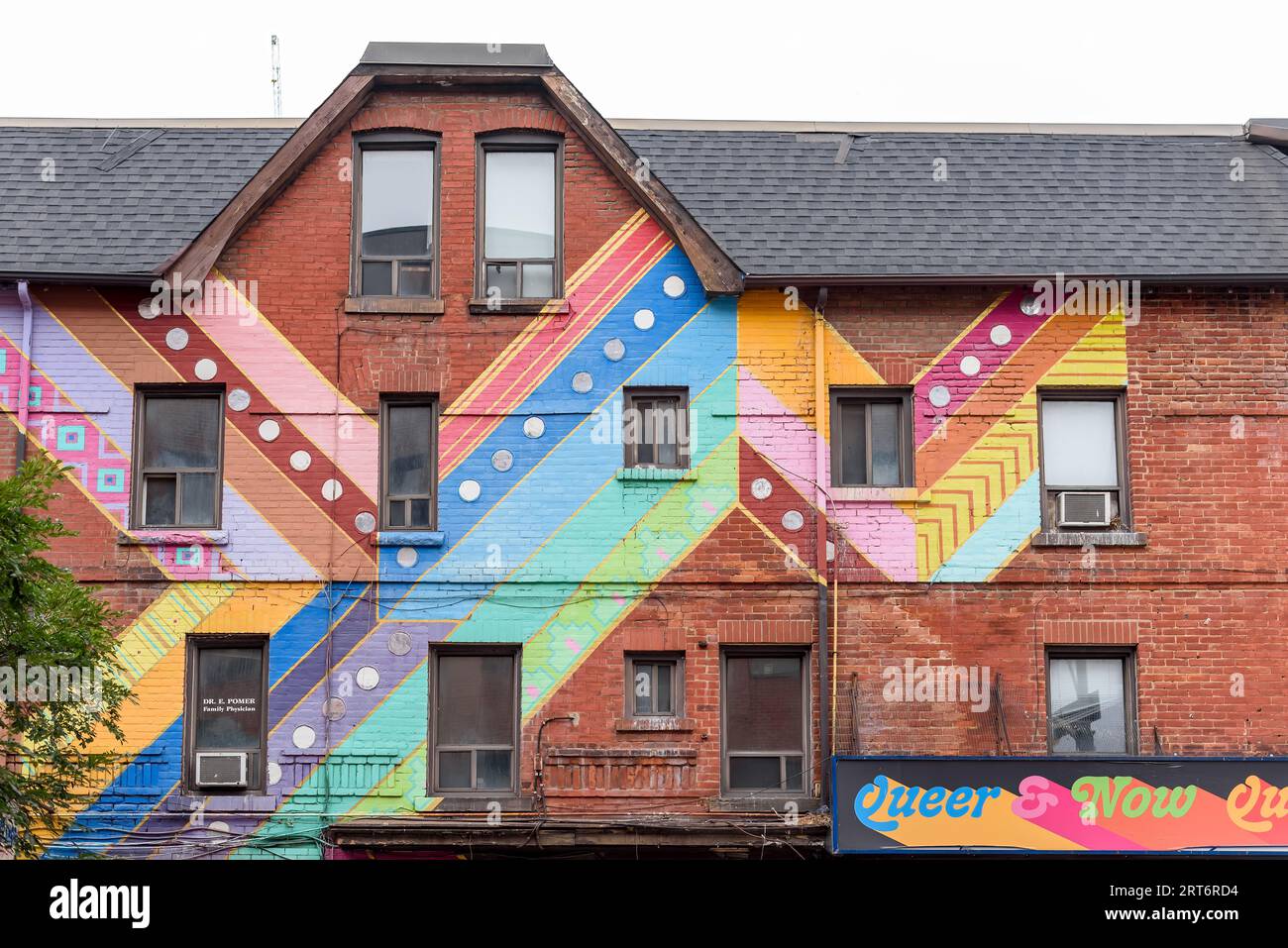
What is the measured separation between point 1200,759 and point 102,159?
14283 millimetres

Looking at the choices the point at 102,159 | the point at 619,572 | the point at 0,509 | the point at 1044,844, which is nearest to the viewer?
the point at 0,509

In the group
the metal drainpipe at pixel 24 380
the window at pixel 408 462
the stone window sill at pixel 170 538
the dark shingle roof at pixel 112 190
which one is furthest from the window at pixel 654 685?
the metal drainpipe at pixel 24 380

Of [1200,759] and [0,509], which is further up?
[0,509]

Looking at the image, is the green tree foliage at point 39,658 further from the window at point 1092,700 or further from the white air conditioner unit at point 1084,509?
the white air conditioner unit at point 1084,509

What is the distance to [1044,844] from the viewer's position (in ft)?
57.3

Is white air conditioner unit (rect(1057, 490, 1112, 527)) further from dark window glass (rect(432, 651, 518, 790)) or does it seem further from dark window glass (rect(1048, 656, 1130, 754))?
dark window glass (rect(432, 651, 518, 790))

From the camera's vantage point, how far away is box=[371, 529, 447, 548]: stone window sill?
60.8 ft

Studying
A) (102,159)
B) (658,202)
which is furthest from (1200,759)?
(102,159)

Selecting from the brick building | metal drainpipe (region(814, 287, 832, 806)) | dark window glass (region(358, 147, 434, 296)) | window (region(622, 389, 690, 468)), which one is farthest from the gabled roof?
window (region(622, 389, 690, 468))

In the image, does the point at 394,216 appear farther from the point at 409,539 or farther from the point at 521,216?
the point at 409,539

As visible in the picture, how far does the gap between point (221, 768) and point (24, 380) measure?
4.86 m

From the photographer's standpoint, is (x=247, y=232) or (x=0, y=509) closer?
(x=0, y=509)

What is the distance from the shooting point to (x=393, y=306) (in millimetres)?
19094

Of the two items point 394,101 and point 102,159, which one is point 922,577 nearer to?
point 394,101
